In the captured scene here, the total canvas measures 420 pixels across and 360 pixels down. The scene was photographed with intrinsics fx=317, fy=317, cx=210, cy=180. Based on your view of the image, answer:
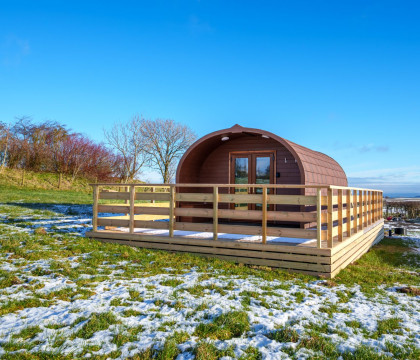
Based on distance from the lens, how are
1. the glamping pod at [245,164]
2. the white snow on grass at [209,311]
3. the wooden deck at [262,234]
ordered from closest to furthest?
the white snow on grass at [209,311] < the wooden deck at [262,234] < the glamping pod at [245,164]

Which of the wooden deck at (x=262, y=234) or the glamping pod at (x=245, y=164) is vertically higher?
the glamping pod at (x=245, y=164)

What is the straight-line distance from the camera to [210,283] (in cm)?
501

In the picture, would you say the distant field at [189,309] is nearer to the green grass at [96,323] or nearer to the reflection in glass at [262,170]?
the green grass at [96,323]

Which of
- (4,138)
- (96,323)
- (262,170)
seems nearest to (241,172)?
(262,170)

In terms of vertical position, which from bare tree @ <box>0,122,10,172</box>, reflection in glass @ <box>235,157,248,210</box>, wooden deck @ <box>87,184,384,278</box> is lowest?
wooden deck @ <box>87,184,384,278</box>

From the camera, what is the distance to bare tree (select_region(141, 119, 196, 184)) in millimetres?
28016

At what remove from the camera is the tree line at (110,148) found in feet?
82.8

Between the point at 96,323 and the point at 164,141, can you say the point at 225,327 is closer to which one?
the point at 96,323

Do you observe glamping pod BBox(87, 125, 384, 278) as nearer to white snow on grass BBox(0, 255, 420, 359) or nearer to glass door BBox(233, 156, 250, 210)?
glass door BBox(233, 156, 250, 210)

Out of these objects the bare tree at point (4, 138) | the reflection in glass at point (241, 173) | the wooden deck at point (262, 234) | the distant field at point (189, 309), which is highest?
the bare tree at point (4, 138)

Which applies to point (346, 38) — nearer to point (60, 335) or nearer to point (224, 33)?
point (224, 33)

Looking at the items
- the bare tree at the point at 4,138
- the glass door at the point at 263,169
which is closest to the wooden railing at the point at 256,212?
the glass door at the point at 263,169

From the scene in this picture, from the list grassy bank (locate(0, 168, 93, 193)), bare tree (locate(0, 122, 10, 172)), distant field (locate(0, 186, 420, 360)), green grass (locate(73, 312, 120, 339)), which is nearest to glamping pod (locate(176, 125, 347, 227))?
distant field (locate(0, 186, 420, 360))

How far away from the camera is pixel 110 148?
93.5 feet
